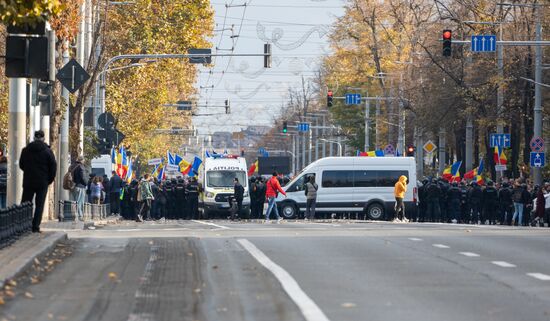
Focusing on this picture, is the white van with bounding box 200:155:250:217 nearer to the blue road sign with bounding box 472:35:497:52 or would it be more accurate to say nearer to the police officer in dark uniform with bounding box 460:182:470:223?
the police officer in dark uniform with bounding box 460:182:470:223

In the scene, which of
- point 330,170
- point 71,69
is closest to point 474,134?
point 330,170

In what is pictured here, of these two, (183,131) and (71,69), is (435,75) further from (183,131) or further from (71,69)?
(183,131)

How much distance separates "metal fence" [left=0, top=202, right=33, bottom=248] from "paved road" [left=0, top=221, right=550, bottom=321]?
90 centimetres

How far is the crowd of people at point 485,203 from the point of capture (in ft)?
149

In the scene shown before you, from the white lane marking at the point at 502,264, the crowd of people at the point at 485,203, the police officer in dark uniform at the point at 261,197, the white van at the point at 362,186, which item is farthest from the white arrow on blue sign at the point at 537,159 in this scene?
the white lane marking at the point at 502,264

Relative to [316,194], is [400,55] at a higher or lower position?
higher

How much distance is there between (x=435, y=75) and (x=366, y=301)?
2112 inches

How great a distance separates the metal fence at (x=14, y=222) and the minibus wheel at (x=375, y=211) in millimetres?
30695

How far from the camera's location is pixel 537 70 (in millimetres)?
50719

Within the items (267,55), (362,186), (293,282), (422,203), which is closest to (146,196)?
(267,55)

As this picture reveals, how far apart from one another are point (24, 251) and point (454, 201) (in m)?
33.2

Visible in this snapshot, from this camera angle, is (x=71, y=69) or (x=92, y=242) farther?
(x=71, y=69)

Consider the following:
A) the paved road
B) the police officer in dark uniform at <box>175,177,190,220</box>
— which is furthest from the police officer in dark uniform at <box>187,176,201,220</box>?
the paved road

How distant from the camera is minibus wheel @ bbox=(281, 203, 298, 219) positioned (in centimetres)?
5366
